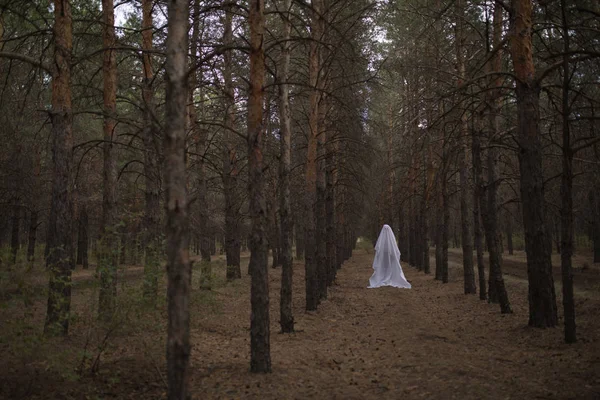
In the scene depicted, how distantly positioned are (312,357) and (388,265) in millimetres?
12276

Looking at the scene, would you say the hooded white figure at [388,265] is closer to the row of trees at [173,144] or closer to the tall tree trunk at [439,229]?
the row of trees at [173,144]

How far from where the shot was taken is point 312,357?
8.12m

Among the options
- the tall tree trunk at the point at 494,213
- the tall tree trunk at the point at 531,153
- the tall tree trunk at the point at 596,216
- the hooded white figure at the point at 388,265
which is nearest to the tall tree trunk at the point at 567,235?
the tall tree trunk at the point at 531,153

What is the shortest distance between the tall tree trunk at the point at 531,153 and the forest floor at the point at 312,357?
0.86 meters

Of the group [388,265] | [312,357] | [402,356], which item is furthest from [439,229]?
[312,357]

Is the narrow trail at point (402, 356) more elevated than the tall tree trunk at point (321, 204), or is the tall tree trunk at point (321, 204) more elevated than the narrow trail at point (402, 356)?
the tall tree trunk at point (321, 204)

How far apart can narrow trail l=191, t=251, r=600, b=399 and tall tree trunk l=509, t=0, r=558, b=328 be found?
85 centimetres

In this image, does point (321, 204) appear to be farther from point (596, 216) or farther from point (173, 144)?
point (596, 216)

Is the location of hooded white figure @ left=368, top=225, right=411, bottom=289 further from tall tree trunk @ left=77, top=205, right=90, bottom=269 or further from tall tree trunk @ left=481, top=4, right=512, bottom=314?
tall tree trunk @ left=77, top=205, right=90, bottom=269

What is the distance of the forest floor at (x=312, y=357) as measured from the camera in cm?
571

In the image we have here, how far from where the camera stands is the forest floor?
5.71 metres

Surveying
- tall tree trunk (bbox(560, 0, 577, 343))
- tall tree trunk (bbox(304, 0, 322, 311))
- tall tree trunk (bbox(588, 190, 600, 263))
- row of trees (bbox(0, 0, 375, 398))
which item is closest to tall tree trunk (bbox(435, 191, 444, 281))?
row of trees (bbox(0, 0, 375, 398))

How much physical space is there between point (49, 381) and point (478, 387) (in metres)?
5.58

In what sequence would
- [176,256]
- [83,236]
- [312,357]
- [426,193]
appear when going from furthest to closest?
[83,236] → [426,193] → [312,357] → [176,256]
